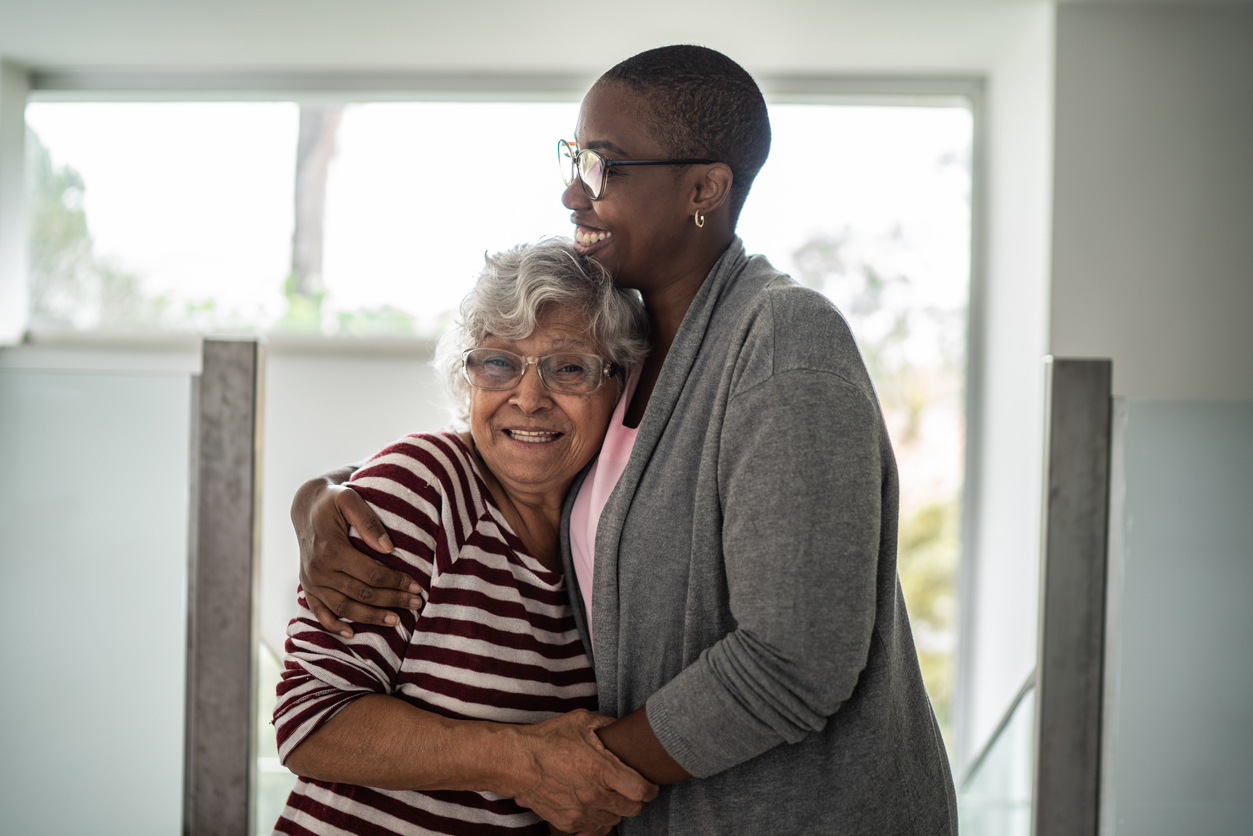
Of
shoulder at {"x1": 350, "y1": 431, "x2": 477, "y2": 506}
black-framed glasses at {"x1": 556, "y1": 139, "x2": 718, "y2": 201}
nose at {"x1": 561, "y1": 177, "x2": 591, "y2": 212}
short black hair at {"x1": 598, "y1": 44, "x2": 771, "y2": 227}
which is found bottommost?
shoulder at {"x1": 350, "y1": 431, "x2": 477, "y2": 506}

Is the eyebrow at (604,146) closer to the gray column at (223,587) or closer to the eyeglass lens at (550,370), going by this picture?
the eyeglass lens at (550,370)

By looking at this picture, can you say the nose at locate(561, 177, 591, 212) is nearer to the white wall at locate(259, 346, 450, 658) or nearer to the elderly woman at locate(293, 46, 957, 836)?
the elderly woman at locate(293, 46, 957, 836)

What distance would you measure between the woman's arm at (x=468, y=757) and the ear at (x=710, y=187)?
712mm

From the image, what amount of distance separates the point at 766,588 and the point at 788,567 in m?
0.04

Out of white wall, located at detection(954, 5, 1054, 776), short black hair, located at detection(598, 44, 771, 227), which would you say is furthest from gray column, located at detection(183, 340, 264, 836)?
white wall, located at detection(954, 5, 1054, 776)

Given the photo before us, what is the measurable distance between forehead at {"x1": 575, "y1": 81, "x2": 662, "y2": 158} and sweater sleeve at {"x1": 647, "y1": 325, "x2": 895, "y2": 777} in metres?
0.40

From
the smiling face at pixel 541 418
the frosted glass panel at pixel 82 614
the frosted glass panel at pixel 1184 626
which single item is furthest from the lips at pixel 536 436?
the frosted glass panel at pixel 1184 626

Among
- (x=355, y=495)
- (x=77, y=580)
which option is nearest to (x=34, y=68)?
(x=77, y=580)

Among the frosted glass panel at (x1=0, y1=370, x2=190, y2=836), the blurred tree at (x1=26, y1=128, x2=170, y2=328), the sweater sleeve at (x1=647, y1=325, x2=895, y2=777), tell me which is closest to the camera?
the sweater sleeve at (x1=647, y1=325, x2=895, y2=777)

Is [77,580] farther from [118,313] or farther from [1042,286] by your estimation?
[1042,286]

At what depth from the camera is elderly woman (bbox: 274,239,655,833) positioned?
3.78 feet

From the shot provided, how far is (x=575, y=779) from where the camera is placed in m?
1.10

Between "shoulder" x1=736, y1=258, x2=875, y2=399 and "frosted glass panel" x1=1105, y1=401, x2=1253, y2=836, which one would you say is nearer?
"shoulder" x1=736, y1=258, x2=875, y2=399

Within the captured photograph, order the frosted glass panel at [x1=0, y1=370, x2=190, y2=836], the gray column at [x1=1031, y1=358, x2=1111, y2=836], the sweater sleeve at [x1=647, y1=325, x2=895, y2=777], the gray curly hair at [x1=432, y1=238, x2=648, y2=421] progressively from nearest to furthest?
the sweater sleeve at [x1=647, y1=325, x2=895, y2=777], the gray curly hair at [x1=432, y1=238, x2=648, y2=421], the gray column at [x1=1031, y1=358, x2=1111, y2=836], the frosted glass panel at [x1=0, y1=370, x2=190, y2=836]
